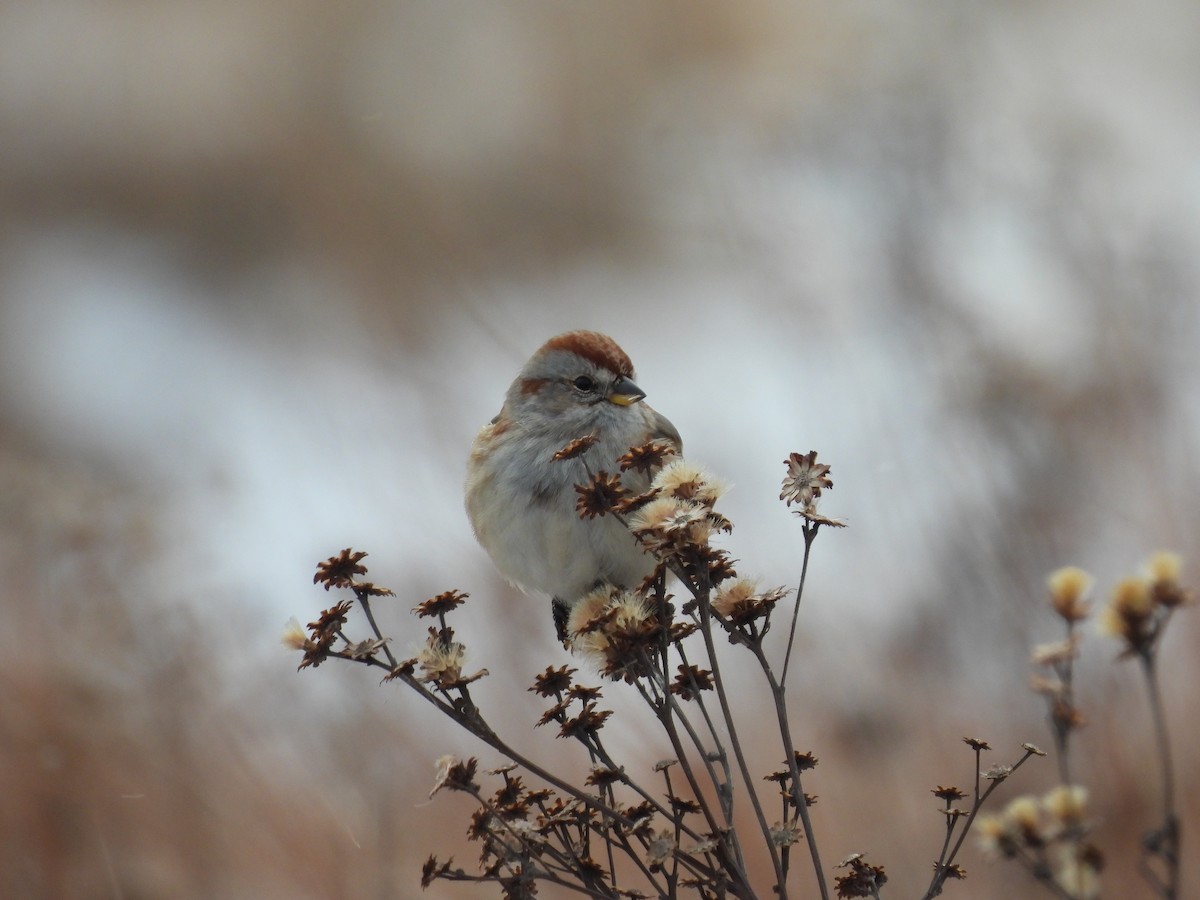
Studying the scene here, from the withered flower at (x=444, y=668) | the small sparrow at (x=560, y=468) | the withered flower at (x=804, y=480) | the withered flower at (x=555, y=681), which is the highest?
the small sparrow at (x=560, y=468)

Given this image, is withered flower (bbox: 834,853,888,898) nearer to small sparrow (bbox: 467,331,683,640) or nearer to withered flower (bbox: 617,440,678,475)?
A: withered flower (bbox: 617,440,678,475)

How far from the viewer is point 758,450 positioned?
11.6ft

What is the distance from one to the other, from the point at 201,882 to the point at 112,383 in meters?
3.26

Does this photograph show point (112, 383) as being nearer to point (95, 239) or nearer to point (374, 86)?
point (95, 239)

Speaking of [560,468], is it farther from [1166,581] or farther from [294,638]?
[1166,581]

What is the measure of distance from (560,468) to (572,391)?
6.5 inches

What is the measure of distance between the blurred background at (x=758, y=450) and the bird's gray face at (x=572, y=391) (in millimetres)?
631

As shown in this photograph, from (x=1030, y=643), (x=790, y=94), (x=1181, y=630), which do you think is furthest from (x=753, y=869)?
(x=790, y=94)

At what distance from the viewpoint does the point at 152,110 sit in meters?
6.62

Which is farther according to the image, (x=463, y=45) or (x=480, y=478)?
(x=463, y=45)

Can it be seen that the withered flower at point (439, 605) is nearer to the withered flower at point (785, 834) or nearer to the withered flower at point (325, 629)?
the withered flower at point (325, 629)

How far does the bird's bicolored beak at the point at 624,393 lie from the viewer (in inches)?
72.8

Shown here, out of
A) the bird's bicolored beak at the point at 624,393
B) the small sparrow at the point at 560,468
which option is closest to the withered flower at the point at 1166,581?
the small sparrow at the point at 560,468

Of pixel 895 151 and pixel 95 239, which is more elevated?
pixel 95 239
